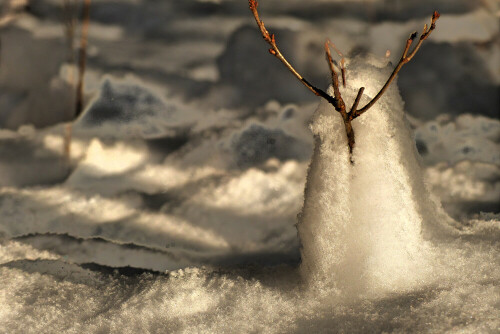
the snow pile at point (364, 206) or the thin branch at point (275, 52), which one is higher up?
the thin branch at point (275, 52)

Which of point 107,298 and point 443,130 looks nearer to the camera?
point 107,298

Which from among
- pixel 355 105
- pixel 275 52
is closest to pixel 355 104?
pixel 355 105

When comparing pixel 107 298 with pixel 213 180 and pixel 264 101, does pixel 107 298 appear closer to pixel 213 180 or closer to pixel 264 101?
pixel 213 180

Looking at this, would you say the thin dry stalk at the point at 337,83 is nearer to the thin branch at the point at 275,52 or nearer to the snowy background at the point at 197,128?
the thin branch at the point at 275,52

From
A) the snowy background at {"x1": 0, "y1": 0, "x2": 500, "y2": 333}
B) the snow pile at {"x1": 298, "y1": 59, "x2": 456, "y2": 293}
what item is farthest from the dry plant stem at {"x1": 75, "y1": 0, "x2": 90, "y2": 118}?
→ the snow pile at {"x1": 298, "y1": 59, "x2": 456, "y2": 293}

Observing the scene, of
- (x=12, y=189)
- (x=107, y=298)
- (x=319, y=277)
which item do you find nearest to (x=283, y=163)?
(x=319, y=277)

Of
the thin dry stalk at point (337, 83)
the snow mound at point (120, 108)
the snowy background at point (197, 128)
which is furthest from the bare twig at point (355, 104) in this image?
the snow mound at point (120, 108)

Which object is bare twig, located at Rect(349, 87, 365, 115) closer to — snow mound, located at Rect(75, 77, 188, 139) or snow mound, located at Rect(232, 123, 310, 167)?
snow mound, located at Rect(232, 123, 310, 167)
